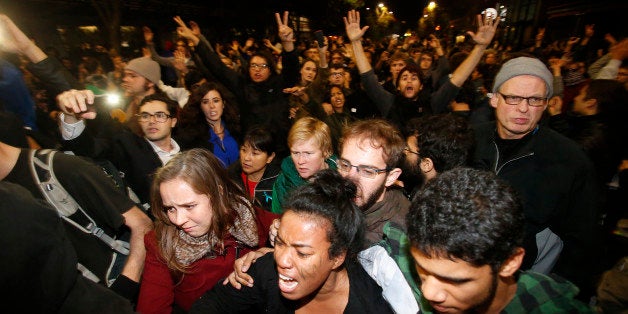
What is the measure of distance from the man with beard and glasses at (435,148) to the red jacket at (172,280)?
152 centimetres

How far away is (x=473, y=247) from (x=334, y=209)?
69 centimetres

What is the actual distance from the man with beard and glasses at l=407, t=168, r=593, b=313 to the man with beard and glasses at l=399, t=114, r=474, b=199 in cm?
111

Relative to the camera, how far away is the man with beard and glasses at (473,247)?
4.26 feet

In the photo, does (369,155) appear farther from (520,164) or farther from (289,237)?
(520,164)

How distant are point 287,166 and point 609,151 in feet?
10.7

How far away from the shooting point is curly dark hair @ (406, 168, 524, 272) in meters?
1.29

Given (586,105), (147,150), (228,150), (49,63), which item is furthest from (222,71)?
(586,105)

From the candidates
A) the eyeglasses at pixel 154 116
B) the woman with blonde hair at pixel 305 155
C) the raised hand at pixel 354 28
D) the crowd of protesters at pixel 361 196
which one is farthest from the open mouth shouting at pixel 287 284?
the raised hand at pixel 354 28

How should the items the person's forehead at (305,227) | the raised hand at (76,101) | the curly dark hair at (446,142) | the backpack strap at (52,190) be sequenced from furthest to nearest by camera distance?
the curly dark hair at (446,142)
the raised hand at (76,101)
the backpack strap at (52,190)
the person's forehead at (305,227)

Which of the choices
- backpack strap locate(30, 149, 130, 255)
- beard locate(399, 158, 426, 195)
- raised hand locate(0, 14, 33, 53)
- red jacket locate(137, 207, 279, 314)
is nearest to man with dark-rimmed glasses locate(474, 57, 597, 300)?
beard locate(399, 158, 426, 195)

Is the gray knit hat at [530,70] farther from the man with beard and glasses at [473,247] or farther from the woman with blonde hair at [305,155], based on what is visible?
the woman with blonde hair at [305,155]

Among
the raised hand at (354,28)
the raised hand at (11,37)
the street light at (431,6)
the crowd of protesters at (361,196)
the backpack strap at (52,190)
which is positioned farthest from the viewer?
the street light at (431,6)

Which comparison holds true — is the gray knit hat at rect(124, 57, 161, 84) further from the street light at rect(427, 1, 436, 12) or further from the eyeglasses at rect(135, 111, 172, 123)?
the street light at rect(427, 1, 436, 12)

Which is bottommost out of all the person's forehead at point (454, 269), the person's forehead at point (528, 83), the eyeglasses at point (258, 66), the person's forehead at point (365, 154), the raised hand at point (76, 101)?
the person's forehead at point (454, 269)
